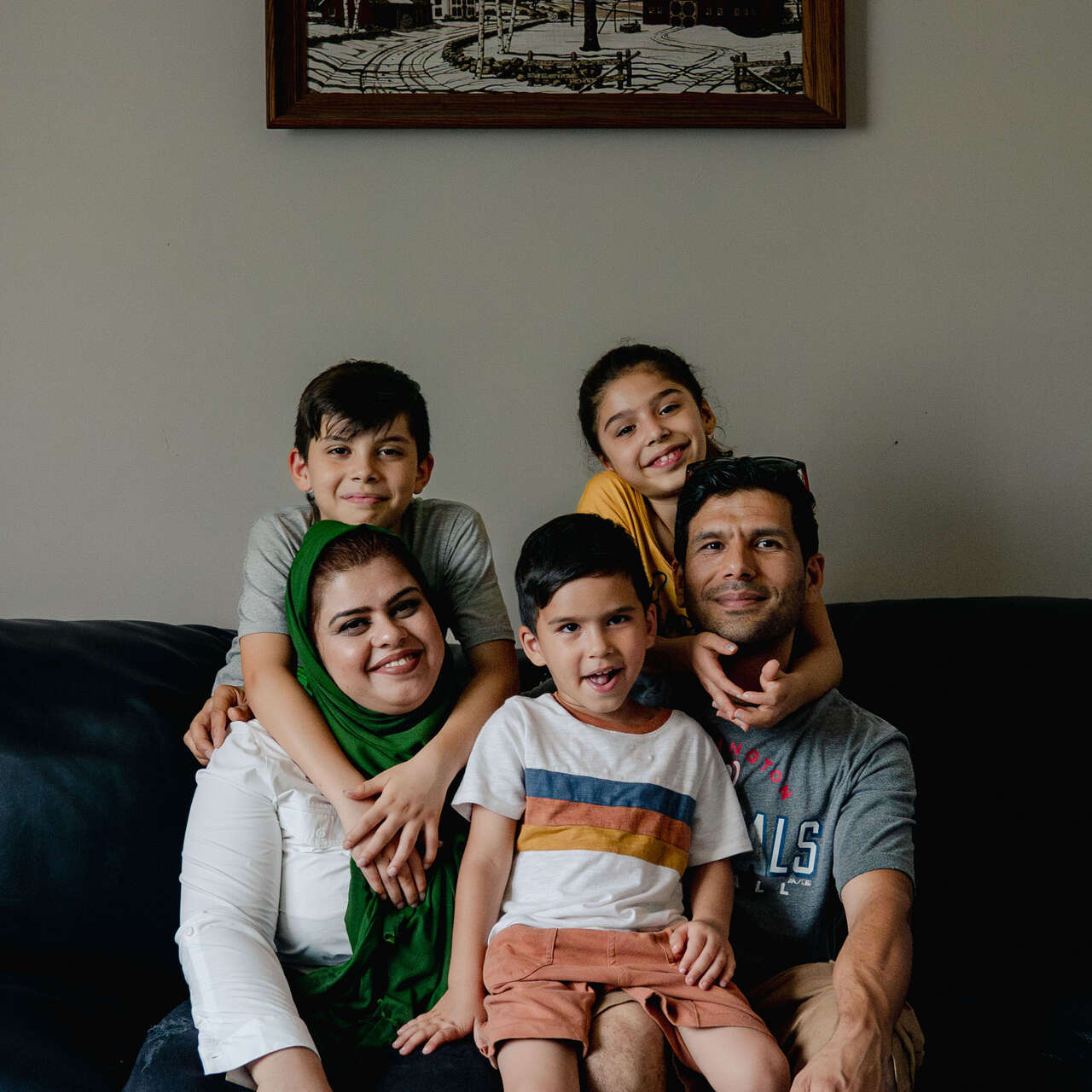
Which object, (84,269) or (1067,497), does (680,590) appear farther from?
(84,269)

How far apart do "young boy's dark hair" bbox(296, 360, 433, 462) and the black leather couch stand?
0.45 metres

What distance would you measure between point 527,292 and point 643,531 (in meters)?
0.70

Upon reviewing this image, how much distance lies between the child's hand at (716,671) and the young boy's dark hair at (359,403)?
0.56 metres

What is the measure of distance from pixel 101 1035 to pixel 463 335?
4.66ft

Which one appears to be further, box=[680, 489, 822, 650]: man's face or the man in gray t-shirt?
box=[680, 489, 822, 650]: man's face

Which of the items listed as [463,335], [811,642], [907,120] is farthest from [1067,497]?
[463,335]

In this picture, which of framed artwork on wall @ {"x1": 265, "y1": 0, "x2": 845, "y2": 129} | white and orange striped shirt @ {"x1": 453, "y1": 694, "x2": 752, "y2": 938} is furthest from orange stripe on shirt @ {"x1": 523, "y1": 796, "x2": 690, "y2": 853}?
framed artwork on wall @ {"x1": 265, "y1": 0, "x2": 845, "y2": 129}

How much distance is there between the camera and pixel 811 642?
1.64 meters

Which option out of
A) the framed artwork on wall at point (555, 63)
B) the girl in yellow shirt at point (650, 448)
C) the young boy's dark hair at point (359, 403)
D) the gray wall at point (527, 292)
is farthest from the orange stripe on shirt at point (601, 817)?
the framed artwork on wall at point (555, 63)

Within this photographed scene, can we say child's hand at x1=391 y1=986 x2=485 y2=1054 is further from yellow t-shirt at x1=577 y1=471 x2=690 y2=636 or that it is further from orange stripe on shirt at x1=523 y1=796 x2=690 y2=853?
yellow t-shirt at x1=577 y1=471 x2=690 y2=636

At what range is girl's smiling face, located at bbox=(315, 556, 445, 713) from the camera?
4.83 feet

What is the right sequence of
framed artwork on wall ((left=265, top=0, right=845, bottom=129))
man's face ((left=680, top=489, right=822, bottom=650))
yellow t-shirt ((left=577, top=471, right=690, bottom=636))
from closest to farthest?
1. man's face ((left=680, top=489, right=822, bottom=650))
2. yellow t-shirt ((left=577, top=471, right=690, bottom=636))
3. framed artwork on wall ((left=265, top=0, right=845, bottom=129))

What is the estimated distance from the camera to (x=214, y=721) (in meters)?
1.61

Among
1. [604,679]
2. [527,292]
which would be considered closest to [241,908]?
[604,679]
